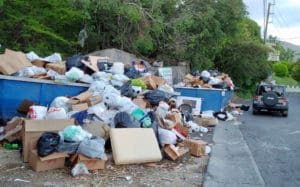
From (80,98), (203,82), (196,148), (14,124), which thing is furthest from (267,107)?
(14,124)

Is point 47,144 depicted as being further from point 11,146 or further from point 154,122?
point 154,122

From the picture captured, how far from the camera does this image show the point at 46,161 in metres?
5.71

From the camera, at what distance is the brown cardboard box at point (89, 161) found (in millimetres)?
5777

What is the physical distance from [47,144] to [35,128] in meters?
0.60

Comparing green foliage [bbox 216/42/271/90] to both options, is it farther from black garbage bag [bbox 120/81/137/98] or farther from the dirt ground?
the dirt ground

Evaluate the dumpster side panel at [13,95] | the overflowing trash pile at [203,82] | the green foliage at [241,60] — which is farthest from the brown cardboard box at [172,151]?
the green foliage at [241,60]

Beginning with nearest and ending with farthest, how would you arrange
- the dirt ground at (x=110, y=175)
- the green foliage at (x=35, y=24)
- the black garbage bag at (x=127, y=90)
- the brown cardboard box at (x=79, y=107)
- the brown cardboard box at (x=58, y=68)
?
the dirt ground at (x=110, y=175) → the brown cardboard box at (x=79, y=107) → the black garbage bag at (x=127, y=90) → the brown cardboard box at (x=58, y=68) → the green foliage at (x=35, y=24)

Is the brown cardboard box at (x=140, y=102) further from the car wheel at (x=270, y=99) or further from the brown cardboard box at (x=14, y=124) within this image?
the car wheel at (x=270, y=99)

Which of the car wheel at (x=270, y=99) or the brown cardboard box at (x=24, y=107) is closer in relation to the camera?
the brown cardboard box at (x=24, y=107)

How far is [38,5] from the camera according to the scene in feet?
42.0

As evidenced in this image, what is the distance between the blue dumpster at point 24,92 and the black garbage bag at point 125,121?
6.56ft

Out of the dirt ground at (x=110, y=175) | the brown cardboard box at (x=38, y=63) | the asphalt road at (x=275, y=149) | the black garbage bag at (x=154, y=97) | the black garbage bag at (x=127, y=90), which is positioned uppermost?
the brown cardboard box at (x=38, y=63)

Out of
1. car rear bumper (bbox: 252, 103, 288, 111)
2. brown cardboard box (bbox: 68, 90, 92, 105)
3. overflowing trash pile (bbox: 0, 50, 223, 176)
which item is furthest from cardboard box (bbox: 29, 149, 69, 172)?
car rear bumper (bbox: 252, 103, 288, 111)

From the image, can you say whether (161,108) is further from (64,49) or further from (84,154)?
(64,49)
